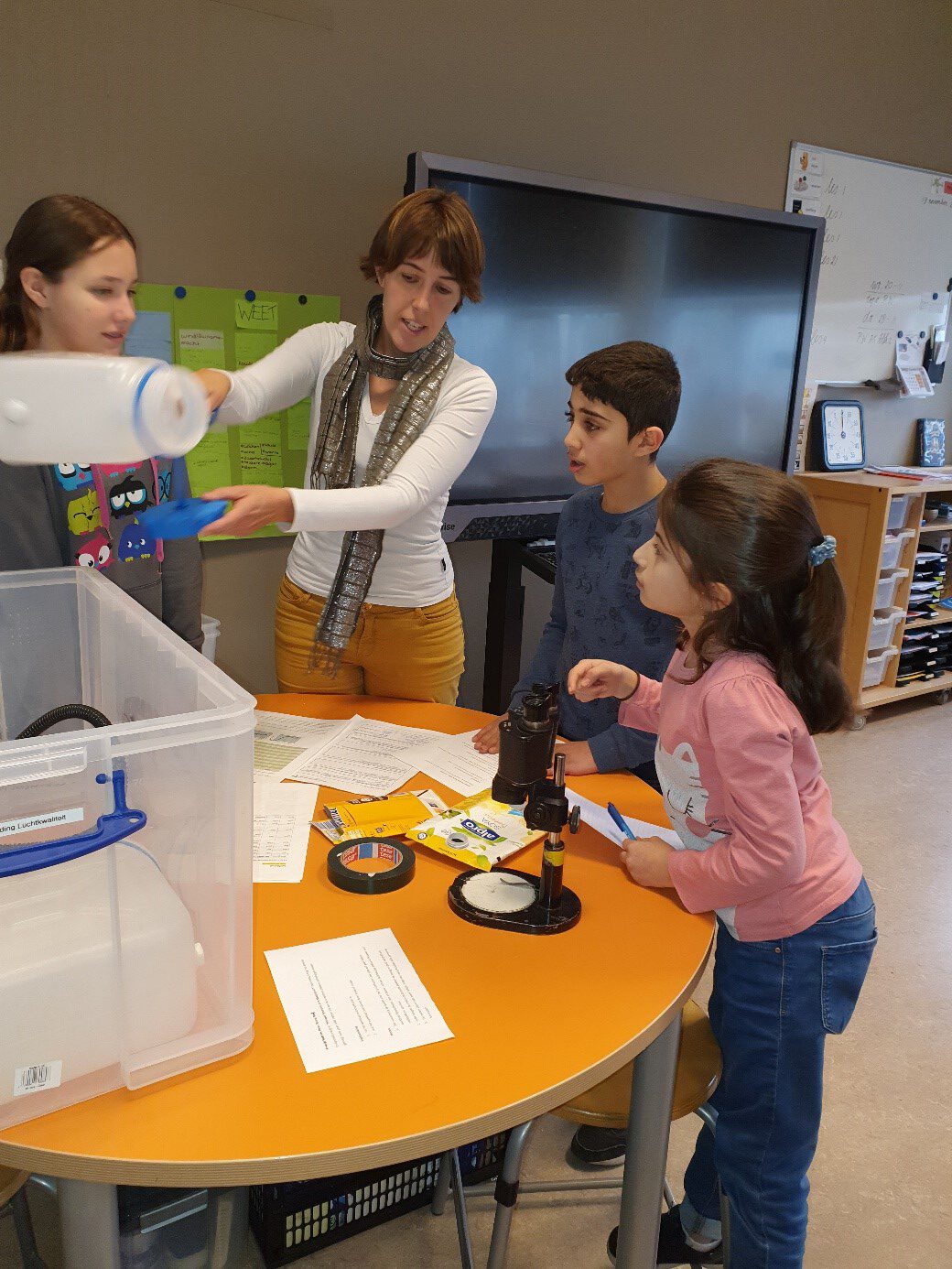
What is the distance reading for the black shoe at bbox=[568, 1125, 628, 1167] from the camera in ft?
5.53

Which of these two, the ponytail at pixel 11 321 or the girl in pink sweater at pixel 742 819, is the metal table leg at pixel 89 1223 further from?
the ponytail at pixel 11 321

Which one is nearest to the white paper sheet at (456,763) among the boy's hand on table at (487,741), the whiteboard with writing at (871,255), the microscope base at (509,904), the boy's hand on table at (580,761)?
the boy's hand on table at (487,741)

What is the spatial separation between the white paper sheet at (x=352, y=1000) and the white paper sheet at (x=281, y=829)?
0.16 meters

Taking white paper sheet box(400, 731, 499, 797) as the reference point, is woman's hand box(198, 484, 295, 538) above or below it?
above

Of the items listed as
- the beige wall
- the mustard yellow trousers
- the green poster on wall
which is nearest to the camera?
the mustard yellow trousers

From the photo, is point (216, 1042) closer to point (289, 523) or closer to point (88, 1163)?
point (88, 1163)

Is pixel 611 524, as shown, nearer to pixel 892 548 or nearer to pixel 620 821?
pixel 620 821

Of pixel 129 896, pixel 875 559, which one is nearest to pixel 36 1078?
pixel 129 896

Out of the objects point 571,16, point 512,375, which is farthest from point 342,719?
point 571,16

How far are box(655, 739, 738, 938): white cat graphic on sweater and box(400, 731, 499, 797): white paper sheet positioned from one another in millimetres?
277

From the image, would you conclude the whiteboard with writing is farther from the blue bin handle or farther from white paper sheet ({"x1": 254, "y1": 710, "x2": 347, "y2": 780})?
the blue bin handle

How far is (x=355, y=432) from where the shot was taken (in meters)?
1.80

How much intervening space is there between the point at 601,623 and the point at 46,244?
1.04m

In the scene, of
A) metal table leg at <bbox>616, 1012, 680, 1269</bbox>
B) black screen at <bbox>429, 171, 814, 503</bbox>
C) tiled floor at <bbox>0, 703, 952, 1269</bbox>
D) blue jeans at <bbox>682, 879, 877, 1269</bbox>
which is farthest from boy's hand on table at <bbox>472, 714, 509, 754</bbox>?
black screen at <bbox>429, 171, 814, 503</bbox>
